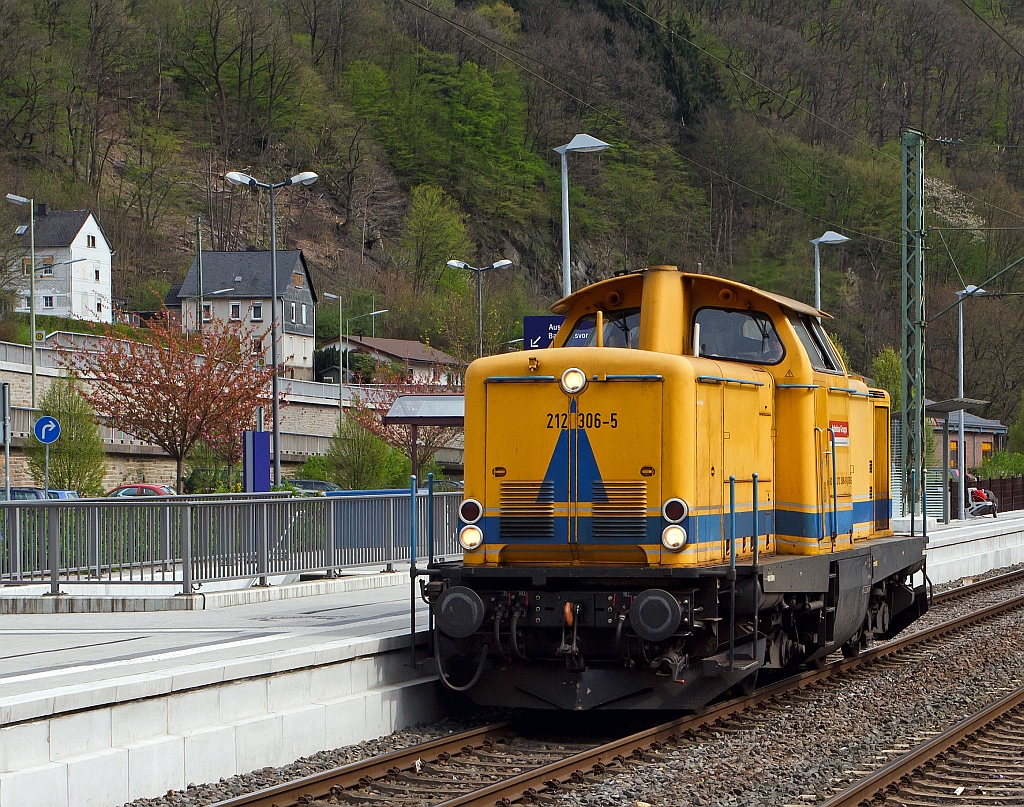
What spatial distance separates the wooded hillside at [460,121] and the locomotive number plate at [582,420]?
196ft

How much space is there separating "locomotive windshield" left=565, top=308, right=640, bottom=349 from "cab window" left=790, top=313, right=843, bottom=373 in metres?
1.35

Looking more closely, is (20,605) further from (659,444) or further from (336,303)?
(336,303)

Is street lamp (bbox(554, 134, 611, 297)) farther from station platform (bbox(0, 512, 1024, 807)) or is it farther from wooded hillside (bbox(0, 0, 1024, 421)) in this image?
wooded hillside (bbox(0, 0, 1024, 421))

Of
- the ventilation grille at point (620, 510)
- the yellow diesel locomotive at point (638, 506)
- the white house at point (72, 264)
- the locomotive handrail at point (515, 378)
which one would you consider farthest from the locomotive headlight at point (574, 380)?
the white house at point (72, 264)

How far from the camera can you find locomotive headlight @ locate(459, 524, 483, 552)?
9.69 m

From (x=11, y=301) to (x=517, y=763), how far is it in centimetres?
6339

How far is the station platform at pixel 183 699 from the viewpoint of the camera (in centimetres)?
706

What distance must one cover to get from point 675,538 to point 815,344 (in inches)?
111

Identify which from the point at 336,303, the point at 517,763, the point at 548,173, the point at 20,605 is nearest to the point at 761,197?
the point at 20,605

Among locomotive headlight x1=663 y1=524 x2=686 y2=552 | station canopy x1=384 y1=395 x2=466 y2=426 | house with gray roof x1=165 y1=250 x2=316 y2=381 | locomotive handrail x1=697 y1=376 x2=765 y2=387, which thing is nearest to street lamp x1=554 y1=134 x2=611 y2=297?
station canopy x1=384 y1=395 x2=466 y2=426

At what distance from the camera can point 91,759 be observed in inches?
282

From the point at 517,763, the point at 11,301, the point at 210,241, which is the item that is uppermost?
the point at 210,241

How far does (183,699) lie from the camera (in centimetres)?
795

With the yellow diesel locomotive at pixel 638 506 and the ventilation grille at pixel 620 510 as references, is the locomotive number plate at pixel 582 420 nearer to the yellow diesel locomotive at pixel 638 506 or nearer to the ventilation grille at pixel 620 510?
the yellow diesel locomotive at pixel 638 506
